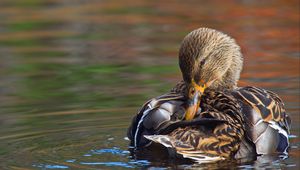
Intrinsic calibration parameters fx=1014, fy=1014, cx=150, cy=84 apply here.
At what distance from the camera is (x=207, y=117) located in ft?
29.1

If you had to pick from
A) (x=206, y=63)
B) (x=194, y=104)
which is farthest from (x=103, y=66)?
(x=194, y=104)

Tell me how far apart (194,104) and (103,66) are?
17.5 feet

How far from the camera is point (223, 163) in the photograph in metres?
8.59

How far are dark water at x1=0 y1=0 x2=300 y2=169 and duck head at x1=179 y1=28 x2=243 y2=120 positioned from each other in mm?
773

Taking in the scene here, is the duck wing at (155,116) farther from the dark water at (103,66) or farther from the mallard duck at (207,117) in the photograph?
the dark water at (103,66)

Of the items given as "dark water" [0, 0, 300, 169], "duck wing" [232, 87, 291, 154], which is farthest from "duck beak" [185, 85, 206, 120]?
"dark water" [0, 0, 300, 169]

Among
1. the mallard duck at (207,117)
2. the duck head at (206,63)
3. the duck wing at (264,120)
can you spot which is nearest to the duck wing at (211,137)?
the mallard duck at (207,117)

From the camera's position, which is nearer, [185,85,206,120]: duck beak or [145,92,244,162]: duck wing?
[145,92,244,162]: duck wing

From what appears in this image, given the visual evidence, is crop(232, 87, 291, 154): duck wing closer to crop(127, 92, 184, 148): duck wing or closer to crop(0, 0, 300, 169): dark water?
crop(0, 0, 300, 169): dark water

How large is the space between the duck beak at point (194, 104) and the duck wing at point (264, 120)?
1.07 feet

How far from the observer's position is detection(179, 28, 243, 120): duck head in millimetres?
9516

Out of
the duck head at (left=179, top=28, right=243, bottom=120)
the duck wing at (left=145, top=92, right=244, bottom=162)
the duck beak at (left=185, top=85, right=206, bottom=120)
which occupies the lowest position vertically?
the duck wing at (left=145, top=92, right=244, bottom=162)

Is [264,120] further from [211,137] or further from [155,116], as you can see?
[155,116]

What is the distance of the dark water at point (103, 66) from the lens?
30.6ft
